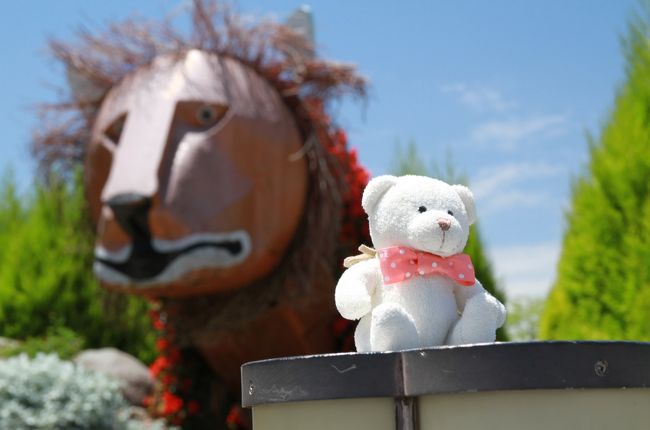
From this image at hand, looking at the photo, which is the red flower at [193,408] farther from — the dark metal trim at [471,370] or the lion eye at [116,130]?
the dark metal trim at [471,370]

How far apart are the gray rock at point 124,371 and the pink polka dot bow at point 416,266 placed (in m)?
4.74

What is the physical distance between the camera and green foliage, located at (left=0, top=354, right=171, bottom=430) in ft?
16.3

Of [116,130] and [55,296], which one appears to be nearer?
[116,130]

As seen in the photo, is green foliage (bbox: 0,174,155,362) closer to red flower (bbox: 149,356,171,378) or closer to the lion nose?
red flower (bbox: 149,356,171,378)

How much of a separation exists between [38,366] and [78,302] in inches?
109

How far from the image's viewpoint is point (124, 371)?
6410 mm

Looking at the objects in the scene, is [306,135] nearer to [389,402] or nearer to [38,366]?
[38,366]

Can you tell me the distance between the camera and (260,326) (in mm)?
5172

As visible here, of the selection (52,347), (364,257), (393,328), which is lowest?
(393,328)

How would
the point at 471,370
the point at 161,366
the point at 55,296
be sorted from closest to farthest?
the point at 471,370, the point at 161,366, the point at 55,296

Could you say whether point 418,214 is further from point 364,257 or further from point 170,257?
point 170,257

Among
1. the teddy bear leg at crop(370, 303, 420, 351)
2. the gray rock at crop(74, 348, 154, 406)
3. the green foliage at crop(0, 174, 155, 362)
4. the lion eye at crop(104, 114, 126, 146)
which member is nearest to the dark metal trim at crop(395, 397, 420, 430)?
the teddy bear leg at crop(370, 303, 420, 351)

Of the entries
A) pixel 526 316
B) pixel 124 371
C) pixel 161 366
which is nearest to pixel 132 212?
pixel 161 366

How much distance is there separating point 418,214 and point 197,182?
2780mm
